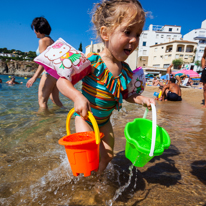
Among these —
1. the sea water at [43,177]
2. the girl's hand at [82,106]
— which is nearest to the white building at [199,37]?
the sea water at [43,177]

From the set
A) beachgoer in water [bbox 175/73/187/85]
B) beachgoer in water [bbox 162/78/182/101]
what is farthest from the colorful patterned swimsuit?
beachgoer in water [bbox 175/73/187/85]

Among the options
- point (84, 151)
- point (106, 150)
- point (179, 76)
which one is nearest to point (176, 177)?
point (106, 150)

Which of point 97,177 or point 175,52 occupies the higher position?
point 175,52

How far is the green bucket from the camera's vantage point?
124cm

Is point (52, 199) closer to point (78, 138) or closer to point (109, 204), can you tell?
point (109, 204)

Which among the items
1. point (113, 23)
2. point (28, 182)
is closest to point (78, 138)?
point (28, 182)

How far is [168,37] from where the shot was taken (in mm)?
56562

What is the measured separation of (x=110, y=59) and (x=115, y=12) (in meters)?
0.48

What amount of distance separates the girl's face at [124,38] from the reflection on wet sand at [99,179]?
53.1 inches

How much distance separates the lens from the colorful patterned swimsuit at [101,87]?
1.67 m

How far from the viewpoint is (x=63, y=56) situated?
4.82ft

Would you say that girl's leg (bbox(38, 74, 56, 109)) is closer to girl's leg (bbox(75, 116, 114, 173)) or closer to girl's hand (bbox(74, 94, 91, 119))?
girl's leg (bbox(75, 116, 114, 173))

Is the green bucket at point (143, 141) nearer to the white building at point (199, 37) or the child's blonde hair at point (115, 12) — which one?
the child's blonde hair at point (115, 12)

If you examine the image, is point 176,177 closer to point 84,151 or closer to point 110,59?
point 84,151
